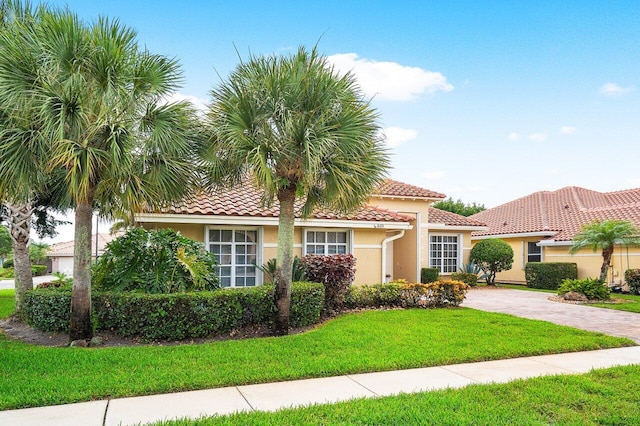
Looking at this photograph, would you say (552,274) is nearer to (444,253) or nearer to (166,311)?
(444,253)

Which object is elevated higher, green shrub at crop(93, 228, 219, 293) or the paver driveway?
green shrub at crop(93, 228, 219, 293)

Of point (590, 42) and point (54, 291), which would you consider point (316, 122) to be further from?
point (590, 42)

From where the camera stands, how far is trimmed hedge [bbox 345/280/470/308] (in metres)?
14.0

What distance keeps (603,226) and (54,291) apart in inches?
777

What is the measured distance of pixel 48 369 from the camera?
7.01m

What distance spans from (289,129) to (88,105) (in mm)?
3707

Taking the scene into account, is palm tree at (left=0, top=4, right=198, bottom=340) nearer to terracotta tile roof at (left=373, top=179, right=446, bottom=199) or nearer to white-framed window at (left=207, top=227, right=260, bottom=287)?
white-framed window at (left=207, top=227, right=260, bottom=287)

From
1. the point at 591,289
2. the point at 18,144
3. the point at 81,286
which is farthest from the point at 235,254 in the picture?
the point at 591,289

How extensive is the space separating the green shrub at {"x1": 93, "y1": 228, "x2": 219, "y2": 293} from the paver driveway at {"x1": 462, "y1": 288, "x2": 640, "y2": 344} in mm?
9391

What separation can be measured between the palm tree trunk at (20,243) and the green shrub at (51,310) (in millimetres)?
2952

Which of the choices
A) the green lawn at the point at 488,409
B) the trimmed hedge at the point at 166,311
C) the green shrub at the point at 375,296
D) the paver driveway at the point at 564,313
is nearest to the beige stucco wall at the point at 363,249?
the green shrub at the point at 375,296

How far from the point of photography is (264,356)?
7855mm

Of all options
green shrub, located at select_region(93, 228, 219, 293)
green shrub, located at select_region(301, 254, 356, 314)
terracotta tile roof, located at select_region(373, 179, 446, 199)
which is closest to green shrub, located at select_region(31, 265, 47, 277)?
terracotta tile roof, located at select_region(373, 179, 446, 199)

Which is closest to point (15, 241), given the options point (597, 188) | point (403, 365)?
point (403, 365)
